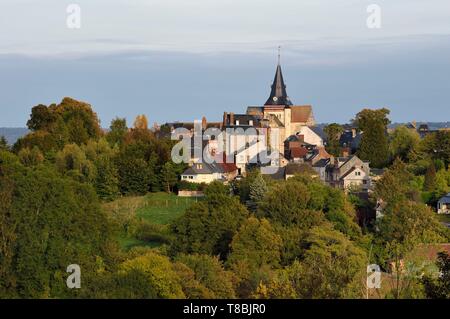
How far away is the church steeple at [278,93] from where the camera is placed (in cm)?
7850

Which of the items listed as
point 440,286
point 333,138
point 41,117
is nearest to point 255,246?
point 440,286

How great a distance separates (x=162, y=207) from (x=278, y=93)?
Answer: 3056 cm

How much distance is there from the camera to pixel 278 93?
79188 mm

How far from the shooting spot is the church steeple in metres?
78.5

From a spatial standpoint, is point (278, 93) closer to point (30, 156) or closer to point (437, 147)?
point (437, 147)

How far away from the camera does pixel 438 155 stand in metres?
60.3

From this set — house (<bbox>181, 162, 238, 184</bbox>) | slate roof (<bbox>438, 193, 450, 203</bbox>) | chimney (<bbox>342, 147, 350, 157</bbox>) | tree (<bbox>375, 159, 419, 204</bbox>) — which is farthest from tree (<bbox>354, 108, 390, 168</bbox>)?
slate roof (<bbox>438, 193, 450, 203</bbox>)

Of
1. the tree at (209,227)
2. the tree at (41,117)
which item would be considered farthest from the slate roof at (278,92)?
the tree at (209,227)

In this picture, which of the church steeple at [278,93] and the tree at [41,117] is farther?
the church steeple at [278,93]

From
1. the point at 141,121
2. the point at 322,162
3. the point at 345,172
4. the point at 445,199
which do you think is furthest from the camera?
the point at 141,121

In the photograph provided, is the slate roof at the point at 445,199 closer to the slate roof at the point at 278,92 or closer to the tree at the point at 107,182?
the tree at the point at 107,182

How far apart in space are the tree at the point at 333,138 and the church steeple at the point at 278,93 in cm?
411
